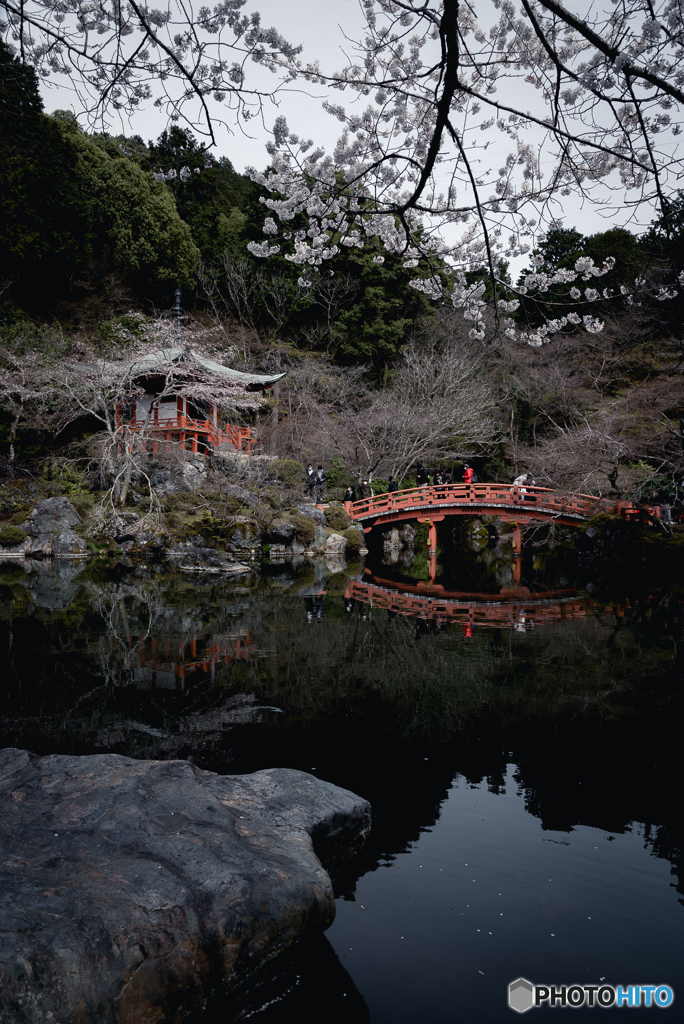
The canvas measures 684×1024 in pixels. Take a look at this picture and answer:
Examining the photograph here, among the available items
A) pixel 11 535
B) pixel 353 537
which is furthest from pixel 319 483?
pixel 11 535

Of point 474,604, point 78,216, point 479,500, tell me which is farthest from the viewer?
point 78,216

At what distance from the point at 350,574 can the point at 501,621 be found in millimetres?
6197

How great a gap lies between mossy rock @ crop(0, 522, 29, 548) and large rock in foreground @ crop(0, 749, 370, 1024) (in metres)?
14.7

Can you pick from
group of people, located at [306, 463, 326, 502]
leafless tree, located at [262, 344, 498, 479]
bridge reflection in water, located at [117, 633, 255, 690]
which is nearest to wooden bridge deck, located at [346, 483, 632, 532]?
group of people, located at [306, 463, 326, 502]

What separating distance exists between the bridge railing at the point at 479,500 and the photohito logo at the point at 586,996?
14743 mm

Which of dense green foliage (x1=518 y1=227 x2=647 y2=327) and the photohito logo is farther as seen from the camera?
dense green foliage (x1=518 y1=227 x2=647 y2=327)

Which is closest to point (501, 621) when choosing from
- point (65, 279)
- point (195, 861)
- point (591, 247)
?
point (195, 861)

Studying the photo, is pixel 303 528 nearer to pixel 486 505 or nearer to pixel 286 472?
pixel 286 472

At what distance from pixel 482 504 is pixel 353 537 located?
4.18 meters

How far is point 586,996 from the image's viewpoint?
91.5 inches

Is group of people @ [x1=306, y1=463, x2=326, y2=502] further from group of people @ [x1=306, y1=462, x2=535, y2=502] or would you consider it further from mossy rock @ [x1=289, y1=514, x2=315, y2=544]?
mossy rock @ [x1=289, y1=514, x2=315, y2=544]

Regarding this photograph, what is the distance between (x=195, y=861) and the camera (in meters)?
2.25

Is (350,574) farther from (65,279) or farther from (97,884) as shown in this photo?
(65,279)

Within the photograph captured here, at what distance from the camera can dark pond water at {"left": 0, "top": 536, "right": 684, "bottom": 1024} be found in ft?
8.05
